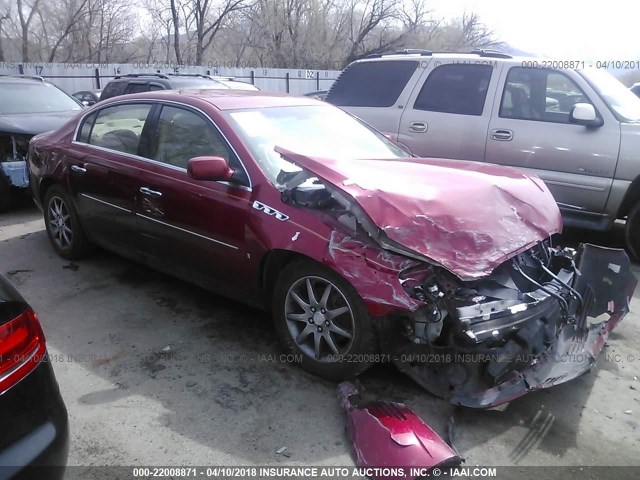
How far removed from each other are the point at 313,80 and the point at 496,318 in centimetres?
2636

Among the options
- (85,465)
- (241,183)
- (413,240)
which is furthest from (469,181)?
(85,465)

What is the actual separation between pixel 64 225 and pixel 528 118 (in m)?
4.85

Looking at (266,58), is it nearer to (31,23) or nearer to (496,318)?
(31,23)

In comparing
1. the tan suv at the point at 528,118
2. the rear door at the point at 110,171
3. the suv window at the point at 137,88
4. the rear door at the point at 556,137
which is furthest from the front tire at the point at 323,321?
the suv window at the point at 137,88

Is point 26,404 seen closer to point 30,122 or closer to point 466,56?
point 466,56

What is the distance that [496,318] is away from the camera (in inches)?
108

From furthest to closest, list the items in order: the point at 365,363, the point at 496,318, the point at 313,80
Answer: the point at 313,80
the point at 365,363
the point at 496,318

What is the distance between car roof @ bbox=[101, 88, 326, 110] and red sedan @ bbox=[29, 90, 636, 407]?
22 mm

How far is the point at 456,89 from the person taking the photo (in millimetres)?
6047

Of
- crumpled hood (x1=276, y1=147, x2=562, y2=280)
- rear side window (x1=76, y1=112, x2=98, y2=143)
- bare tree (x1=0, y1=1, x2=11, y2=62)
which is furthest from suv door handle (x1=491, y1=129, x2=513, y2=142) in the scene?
bare tree (x1=0, y1=1, x2=11, y2=62)

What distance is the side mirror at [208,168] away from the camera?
3.34m

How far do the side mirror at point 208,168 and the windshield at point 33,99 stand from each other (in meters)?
5.40

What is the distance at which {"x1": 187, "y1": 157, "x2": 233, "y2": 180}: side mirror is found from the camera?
334cm

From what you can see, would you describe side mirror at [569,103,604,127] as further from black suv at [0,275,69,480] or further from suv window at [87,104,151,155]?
black suv at [0,275,69,480]
